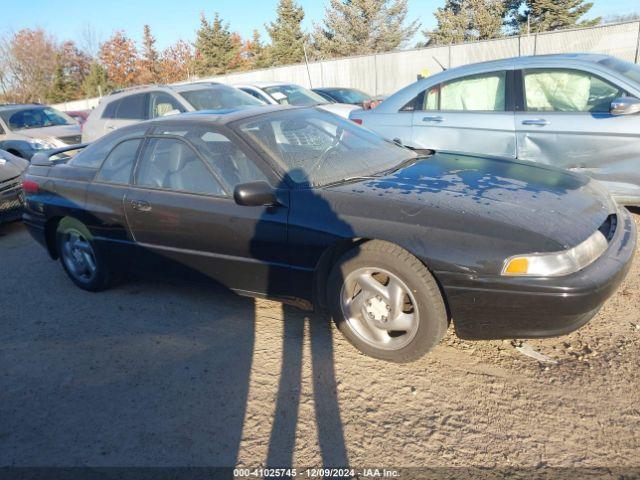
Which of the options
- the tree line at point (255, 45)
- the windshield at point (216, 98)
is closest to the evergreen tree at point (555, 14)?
the tree line at point (255, 45)

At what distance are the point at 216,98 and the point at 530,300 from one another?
6.73 metres

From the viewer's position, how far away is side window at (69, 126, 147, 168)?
12.9ft

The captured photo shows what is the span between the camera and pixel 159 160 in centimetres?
371

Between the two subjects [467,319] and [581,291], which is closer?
[581,291]

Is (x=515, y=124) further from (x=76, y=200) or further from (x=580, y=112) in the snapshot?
(x=76, y=200)

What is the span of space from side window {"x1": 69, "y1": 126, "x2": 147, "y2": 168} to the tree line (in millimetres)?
31694

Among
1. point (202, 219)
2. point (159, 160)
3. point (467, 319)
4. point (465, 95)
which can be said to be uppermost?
point (465, 95)

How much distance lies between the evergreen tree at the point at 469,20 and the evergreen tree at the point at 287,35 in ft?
38.9

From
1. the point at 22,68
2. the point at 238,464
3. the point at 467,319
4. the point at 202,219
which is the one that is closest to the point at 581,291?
the point at 467,319

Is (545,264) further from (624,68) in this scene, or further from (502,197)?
(624,68)

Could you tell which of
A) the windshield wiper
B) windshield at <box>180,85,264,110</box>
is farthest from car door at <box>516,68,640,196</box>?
windshield at <box>180,85,264,110</box>

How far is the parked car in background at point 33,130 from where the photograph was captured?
9.30 m

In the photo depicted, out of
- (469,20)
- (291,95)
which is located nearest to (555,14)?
(469,20)

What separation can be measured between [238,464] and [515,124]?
4065 millimetres
